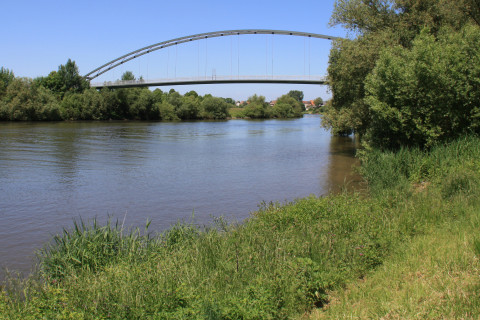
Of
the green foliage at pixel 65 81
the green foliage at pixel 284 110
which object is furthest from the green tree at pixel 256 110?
the green foliage at pixel 65 81

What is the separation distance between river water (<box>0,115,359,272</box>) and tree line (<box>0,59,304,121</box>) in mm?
32673

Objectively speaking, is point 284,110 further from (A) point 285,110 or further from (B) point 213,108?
(B) point 213,108

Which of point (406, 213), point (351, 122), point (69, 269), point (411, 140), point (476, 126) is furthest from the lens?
point (351, 122)

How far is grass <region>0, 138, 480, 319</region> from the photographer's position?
3.90 metres

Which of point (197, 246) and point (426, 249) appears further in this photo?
point (197, 246)

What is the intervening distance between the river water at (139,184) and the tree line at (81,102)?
3267 cm

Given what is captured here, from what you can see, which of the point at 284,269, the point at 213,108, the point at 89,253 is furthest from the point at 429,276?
the point at 213,108

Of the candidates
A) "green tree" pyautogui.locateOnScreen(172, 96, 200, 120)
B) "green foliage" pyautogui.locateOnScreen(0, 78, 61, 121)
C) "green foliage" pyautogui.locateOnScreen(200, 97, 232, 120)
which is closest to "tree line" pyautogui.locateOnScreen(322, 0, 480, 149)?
"green foliage" pyautogui.locateOnScreen(0, 78, 61, 121)

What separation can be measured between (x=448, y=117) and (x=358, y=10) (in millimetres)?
7853

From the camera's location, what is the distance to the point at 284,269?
4602 mm

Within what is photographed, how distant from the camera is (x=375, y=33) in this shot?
1778 cm

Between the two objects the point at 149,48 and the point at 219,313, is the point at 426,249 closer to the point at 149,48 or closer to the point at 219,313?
the point at 219,313

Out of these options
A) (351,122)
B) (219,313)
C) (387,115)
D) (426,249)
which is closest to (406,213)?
(426,249)

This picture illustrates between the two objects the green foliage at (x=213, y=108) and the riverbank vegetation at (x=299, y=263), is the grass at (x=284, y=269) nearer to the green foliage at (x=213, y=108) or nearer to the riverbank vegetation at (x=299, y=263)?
the riverbank vegetation at (x=299, y=263)
